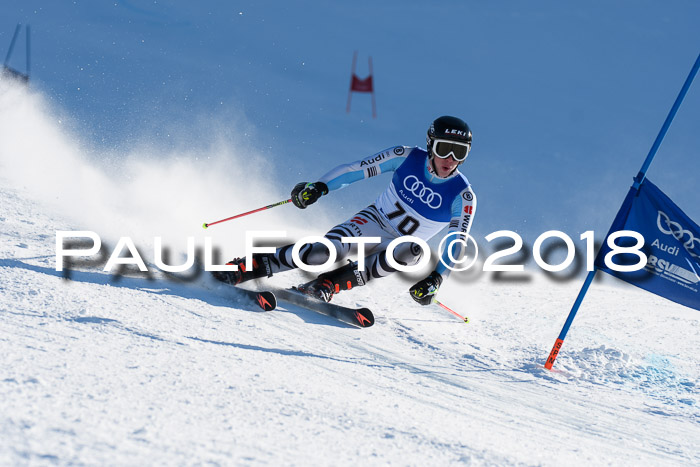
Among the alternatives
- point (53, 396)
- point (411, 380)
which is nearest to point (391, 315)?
point (411, 380)

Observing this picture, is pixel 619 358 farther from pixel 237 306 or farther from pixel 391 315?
pixel 237 306

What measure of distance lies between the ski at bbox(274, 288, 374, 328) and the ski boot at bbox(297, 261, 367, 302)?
15cm

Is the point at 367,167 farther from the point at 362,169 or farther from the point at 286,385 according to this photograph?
the point at 286,385

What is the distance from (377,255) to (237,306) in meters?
1.45

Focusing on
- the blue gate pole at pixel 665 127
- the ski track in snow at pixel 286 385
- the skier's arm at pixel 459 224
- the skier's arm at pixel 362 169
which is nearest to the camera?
the ski track in snow at pixel 286 385

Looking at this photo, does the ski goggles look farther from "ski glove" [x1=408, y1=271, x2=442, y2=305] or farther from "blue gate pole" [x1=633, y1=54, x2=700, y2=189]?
"blue gate pole" [x1=633, y1=54, x2=700, y2=189]

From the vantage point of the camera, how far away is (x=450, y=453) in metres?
2.13

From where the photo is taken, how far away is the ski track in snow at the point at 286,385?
1840mm

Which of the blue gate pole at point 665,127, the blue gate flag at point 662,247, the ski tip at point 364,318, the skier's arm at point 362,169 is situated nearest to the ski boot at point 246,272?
the skier's arm at point 362,169

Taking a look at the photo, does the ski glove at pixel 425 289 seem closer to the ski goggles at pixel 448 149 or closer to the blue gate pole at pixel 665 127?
the ski goggles at pixel 448 149

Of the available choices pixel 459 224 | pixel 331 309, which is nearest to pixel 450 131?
pixel 459 224

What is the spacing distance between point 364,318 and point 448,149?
1609 millimetres

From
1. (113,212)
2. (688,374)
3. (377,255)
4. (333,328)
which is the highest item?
(113,212)

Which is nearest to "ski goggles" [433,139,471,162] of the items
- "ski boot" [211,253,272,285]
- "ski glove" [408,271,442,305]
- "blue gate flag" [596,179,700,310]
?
"ski glove" [408,271,442,305]
